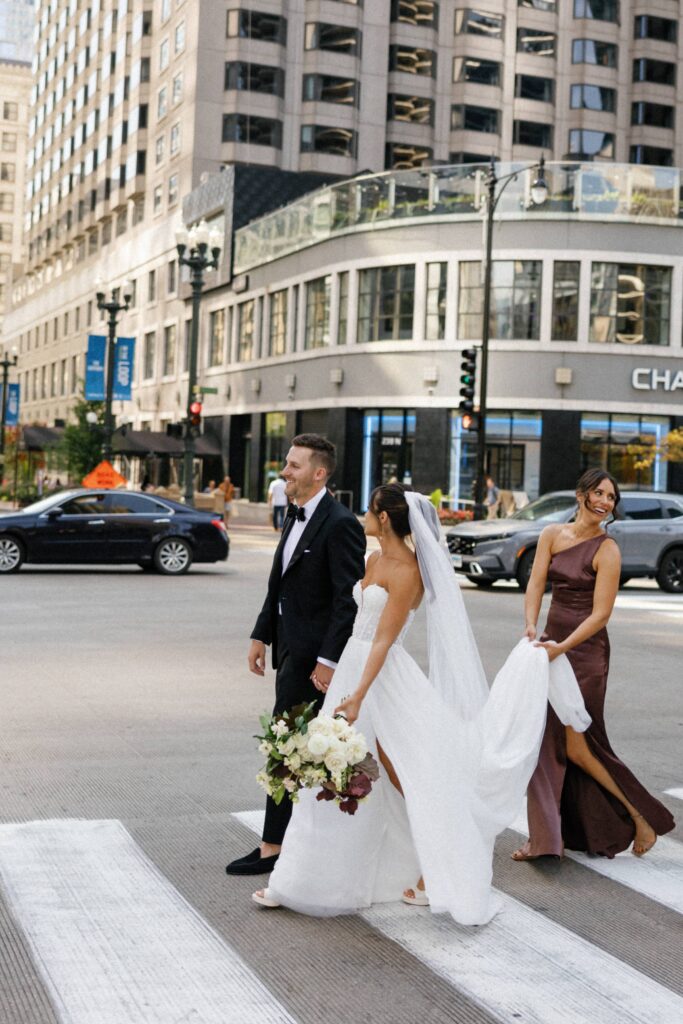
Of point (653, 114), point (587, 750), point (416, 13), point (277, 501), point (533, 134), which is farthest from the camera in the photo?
point (653, 114)

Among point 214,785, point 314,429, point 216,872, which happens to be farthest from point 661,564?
point 314,429

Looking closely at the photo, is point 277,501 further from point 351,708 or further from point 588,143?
point 588,143

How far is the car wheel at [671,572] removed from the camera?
21.7 m

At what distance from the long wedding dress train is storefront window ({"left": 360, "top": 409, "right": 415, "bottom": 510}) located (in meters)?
36.2

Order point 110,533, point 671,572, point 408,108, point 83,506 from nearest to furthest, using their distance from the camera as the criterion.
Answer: point 83,506
point 110,533
point 671,572
point 408,108

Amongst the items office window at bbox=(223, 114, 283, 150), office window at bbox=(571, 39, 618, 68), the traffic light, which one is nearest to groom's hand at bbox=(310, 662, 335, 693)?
the traffic light

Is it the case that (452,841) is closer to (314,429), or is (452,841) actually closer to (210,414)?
(314,429)

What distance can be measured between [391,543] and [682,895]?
6.47 feet

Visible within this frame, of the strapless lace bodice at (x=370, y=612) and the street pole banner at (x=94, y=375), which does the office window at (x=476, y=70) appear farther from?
the strapless lace bodice at (x=370, y=612)

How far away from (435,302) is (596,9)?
104 feet

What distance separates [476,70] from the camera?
64000mm

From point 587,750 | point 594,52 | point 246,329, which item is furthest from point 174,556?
point 594,52

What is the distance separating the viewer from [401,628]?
16.9ft

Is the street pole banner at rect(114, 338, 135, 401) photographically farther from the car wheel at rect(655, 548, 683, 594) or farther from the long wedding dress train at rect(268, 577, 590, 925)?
the long wedding dress train at rect(268, 577, 590, 925)
